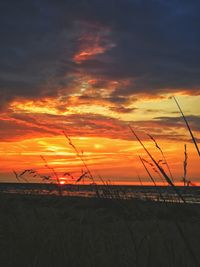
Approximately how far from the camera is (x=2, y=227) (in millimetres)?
5812

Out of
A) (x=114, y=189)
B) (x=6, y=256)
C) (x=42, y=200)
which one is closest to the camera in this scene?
(x=6, y=256)

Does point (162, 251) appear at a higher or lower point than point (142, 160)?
lower

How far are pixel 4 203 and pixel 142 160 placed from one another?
6265 millimetres

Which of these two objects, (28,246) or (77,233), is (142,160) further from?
(77,233)

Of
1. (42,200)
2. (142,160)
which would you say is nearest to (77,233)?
(142,160)

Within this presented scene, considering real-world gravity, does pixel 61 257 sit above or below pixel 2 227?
below

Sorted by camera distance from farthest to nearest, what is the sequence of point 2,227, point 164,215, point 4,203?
point 164,215 < point 4,203 < point 2,227

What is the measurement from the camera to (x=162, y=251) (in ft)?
17.7

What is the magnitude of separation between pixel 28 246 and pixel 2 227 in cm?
128

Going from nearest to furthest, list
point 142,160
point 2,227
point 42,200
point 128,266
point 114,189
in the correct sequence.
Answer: point 142,160 → point 128,266 → point 114,189 → point 2,227 → point 42,200

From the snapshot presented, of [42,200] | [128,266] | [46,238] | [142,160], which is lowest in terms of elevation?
[128,266]

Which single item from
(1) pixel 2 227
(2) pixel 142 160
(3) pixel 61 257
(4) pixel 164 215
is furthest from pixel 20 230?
(4) pixel 164 215

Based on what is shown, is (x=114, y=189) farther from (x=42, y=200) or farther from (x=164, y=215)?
(x=42, y=200)

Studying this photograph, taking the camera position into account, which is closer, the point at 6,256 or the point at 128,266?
the point at 128,266
